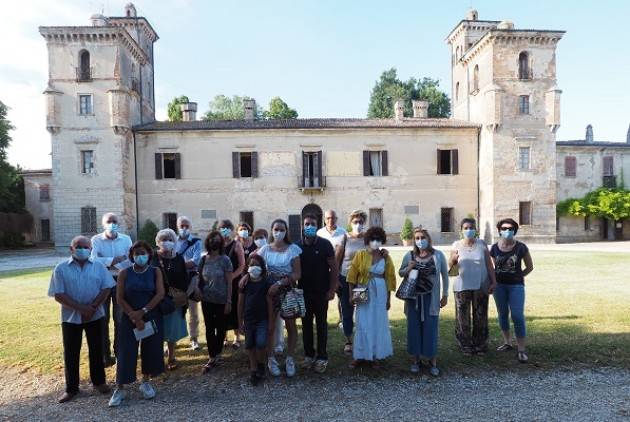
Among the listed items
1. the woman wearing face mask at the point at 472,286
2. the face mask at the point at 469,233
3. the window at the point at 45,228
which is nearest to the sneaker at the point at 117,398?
the woman wearing face mask at the point at 472,286

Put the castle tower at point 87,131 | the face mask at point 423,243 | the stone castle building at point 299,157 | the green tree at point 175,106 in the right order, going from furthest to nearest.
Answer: the green tree at point 175,106 → the stone castle building at point 299,157 → the castle tower at point 87,131 → the face mask at point 423,243

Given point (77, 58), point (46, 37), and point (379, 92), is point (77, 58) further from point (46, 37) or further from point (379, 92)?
point (379, 92)

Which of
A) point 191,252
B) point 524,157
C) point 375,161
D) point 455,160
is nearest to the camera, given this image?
point 191,252

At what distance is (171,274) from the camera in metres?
5.13

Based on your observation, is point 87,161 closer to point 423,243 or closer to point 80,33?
point 80,33

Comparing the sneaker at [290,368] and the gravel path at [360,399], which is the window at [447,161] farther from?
the sneaker at [290,368]

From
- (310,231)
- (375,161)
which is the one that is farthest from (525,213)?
(310,231)

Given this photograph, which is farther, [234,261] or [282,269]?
[234,261]

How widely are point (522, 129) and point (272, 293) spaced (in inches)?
971

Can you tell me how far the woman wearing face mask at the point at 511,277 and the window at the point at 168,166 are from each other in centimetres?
2255

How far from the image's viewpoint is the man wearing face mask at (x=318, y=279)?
5102mm

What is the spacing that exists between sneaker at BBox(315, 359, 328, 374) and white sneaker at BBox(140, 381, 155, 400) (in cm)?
192

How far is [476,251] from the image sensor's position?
541 centimetres

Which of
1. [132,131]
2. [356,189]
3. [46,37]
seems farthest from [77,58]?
[356,189]
